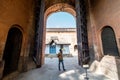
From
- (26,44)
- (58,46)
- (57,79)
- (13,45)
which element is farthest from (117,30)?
(58,46)

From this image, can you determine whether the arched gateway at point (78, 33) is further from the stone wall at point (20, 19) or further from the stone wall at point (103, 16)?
the stone wall at point (103, 16)

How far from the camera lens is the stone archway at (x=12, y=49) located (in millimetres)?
5575

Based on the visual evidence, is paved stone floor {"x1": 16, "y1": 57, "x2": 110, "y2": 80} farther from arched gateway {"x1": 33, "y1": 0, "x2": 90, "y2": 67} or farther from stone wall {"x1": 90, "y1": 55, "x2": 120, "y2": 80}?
arched gateway {"x1": 33, "y1": 0, "x2": 90, "y2": 67}

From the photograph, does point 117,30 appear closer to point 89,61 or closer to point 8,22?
point 89,61

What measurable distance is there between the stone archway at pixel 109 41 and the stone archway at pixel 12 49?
17.5ft

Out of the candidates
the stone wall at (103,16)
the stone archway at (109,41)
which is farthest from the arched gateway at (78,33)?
the stone archway at (109,41)

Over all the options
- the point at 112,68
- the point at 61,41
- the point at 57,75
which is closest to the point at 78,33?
the point at 57,75

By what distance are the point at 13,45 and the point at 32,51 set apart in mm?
1583

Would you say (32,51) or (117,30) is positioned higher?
(117,30)

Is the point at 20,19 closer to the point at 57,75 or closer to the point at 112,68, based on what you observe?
the point at 57,75

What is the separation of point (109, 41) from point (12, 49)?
5857 mm

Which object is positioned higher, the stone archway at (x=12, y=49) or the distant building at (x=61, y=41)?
the distant building at (x=61, y=41)

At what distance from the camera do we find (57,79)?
4609mm

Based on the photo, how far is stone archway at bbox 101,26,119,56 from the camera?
5.47 metres
